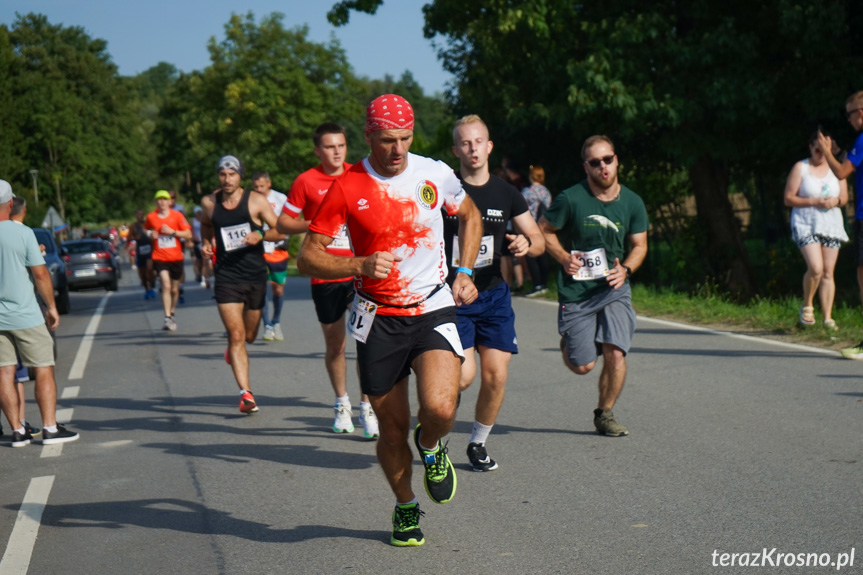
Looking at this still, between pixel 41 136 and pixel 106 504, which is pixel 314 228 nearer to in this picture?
pixel 106 504

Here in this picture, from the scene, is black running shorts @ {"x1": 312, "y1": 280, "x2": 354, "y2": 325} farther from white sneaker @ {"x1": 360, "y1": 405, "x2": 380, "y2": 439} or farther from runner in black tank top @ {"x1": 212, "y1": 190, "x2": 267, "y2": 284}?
runner in black tank top @ {"x1": 212, "y1": 190, "x2": 267, "y2": 284}

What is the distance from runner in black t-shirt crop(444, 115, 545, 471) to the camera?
631cm

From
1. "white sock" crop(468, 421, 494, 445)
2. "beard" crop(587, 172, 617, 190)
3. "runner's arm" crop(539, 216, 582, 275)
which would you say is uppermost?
"beard" crop(587, 172, 617, 190)

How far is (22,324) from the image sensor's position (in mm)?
8008

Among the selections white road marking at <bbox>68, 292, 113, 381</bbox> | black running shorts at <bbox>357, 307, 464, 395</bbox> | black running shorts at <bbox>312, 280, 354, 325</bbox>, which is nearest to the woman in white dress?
black running shorts at <bbox>312, 280, 354, 325</bbox>

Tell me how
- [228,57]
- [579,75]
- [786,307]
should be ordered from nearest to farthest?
[786,307] → [579,75] → [228,57]

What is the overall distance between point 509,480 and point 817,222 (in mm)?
5903

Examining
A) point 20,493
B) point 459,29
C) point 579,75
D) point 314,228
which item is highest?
point 459,29

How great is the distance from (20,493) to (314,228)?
3.02 meters

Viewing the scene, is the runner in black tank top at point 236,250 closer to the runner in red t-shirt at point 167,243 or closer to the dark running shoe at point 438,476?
the dark running shoe at point 438,476

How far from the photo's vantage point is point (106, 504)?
242 inches

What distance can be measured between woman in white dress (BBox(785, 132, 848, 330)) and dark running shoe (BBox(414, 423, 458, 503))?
6.67m

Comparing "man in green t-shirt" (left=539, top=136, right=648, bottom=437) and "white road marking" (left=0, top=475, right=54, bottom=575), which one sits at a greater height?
"man in green t-shirt" (left=539, top=136, right=648, bottom=437)

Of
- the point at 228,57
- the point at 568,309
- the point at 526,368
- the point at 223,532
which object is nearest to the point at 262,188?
the point at 526,368
